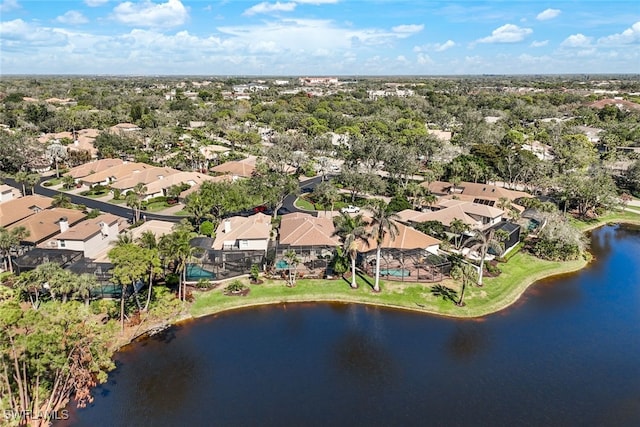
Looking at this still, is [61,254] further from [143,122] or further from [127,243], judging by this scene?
[143,122]

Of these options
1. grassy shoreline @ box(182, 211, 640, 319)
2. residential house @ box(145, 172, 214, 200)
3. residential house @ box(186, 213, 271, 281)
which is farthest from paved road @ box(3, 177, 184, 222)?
grassy shoreline @ box(182, 211, 640, 319)

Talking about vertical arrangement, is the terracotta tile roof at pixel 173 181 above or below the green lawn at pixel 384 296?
above

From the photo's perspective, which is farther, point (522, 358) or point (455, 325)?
point (455, 325)

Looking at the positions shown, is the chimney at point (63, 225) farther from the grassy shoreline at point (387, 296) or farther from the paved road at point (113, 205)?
the grassy shoreline at point (387, 296)

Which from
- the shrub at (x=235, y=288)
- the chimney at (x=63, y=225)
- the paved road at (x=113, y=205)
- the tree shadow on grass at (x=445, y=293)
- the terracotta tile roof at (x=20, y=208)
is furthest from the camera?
the paved road at (x=113, y=205)

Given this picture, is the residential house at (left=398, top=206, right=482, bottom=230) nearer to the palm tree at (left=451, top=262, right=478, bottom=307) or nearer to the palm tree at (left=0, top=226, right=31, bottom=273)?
the palm tree at (left=451, top=262, right=478, bottom=307)

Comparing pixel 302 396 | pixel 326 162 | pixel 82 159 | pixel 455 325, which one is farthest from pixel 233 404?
pixel 82 159

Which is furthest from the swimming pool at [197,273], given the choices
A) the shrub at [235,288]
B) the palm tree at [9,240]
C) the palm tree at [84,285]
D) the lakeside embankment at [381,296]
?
the palm tree at [9,240]
